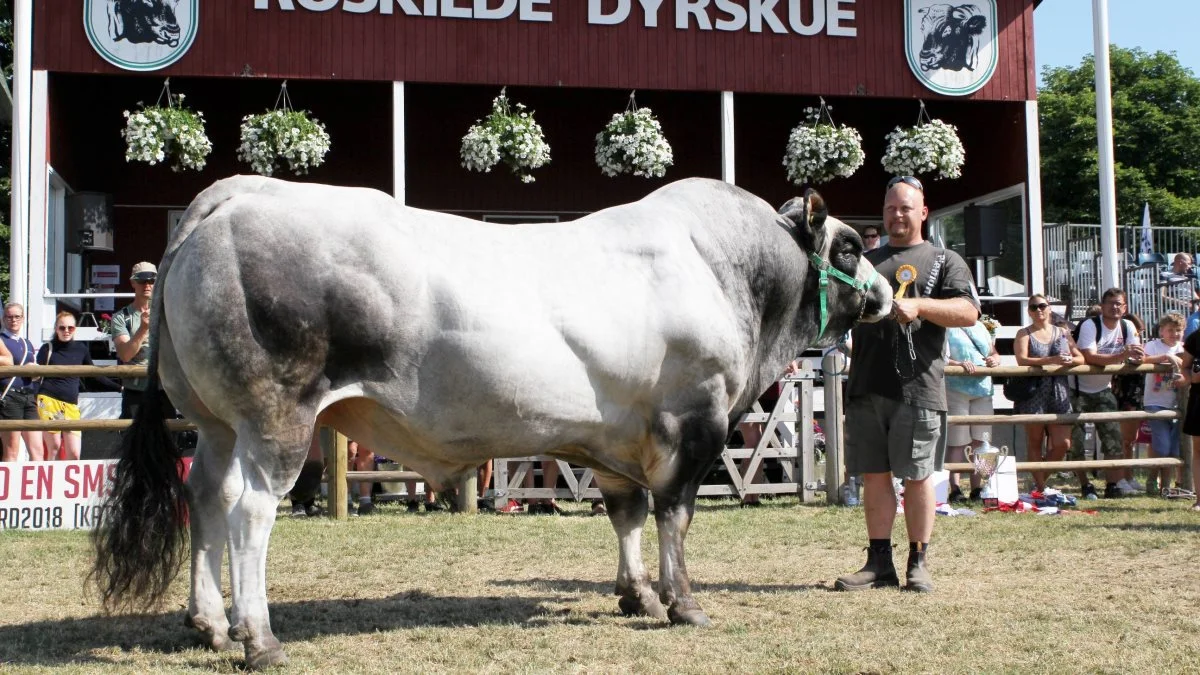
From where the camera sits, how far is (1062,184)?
4422cm

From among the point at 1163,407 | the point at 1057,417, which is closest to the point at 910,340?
the point at 1057,417

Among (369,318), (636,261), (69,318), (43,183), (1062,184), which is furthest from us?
(1062,184)

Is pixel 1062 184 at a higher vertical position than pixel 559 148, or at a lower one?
higher

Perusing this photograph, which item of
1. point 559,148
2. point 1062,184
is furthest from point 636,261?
point 1062,184

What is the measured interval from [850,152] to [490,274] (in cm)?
1168

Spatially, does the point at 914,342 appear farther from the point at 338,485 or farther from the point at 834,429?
the point at 338,485

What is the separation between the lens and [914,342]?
6.57 meters

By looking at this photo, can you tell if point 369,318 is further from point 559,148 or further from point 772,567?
point 559,148

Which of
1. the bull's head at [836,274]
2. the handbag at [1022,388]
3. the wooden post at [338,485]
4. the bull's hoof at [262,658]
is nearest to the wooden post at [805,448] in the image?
the handbag at [1022,388]

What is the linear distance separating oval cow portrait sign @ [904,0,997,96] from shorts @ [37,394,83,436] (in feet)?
36.8

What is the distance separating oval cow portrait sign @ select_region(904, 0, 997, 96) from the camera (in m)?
16.4

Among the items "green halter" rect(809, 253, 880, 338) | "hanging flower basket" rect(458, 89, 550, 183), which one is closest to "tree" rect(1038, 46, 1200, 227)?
"hanging flower basket" rect(458, 89, 550, 183)

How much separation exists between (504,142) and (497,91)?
2.45 meters

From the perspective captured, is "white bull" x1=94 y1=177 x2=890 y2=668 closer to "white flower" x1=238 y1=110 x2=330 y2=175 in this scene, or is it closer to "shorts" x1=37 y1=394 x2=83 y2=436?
"shorts" x1=37 y1=394 x2=83 y2=436
